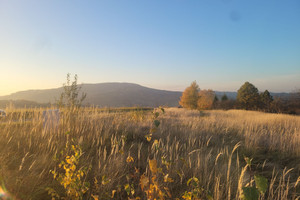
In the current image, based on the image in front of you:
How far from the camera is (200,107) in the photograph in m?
29.1

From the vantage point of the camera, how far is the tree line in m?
21.3

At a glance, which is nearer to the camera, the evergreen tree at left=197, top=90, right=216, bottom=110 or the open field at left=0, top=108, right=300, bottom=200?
the open field at left=0, top=108, right=300, bottom=200

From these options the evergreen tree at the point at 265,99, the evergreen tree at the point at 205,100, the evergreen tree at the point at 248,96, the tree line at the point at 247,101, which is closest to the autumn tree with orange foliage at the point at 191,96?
the tree line at the point at 247,101

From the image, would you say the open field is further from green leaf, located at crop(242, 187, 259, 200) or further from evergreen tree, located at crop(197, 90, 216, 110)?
evergreen tree, located at crop(197, 90, 216, 110)

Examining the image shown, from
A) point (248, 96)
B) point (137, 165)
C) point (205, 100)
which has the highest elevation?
point (248, 96)

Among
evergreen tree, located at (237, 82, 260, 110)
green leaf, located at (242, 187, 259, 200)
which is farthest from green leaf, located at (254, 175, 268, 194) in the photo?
evergreen tree, located at (237, 82, 260, 110)

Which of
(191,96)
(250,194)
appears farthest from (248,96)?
(250,194)

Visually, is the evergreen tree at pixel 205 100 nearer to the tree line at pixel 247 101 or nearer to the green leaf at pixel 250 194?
the tree line at pixel 247 101

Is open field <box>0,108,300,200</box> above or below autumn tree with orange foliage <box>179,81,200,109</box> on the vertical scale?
below

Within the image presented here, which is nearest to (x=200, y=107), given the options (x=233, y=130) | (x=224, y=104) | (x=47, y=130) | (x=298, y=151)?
(x=224, y=104)

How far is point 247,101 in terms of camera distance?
2739cm

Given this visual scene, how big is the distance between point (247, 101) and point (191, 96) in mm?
8691

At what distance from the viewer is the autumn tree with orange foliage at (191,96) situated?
29516mm

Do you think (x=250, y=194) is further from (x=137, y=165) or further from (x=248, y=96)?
(x=248, y=96)
